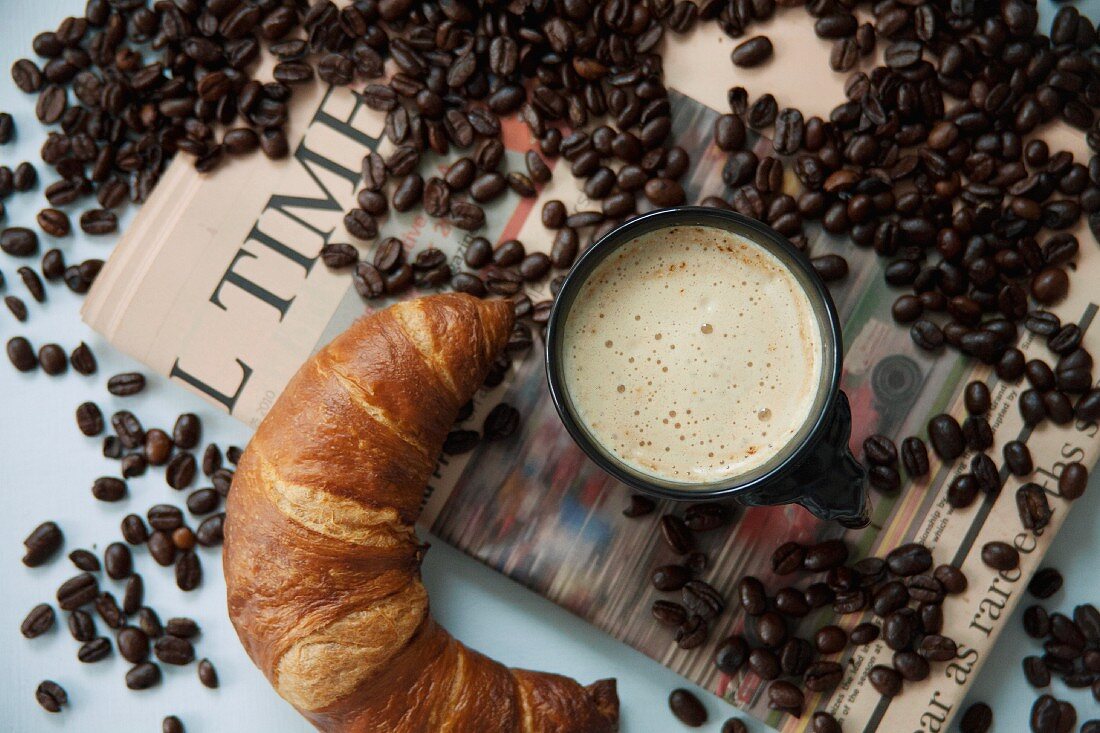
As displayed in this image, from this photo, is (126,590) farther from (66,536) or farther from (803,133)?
(803,133)

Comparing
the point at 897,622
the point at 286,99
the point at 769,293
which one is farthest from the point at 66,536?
the point at 897,622

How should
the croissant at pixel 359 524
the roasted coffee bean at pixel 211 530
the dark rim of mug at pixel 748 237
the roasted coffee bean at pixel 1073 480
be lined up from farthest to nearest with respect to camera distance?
the roasted coffee bean at pixel 211 530
the roasted coffee bean at pixel 1073 480
the croissant at pixel 359 524
the dark rim of mug at pixel 748 237

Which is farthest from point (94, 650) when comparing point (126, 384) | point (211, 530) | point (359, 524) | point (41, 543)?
point (359, 524)

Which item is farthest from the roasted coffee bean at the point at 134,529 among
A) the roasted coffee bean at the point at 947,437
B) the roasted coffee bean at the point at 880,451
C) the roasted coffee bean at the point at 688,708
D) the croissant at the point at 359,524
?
the roasted coffee bean at the point at 947,437

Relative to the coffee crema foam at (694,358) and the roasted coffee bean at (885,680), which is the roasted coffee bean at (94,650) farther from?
the roasted coffee bean at (885,680)

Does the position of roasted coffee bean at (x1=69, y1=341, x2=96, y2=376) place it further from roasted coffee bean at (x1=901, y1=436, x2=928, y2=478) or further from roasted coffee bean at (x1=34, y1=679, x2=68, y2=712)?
roasted coffee bean at (x1=901, y1=436, x2=928, y2=478)

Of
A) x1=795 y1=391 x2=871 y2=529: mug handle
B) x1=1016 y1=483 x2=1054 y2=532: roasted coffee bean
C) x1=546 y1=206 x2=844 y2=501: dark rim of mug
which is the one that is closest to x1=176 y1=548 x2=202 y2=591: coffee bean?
x1=546 y1=206 x2=844 y2=501: dark rim of mug

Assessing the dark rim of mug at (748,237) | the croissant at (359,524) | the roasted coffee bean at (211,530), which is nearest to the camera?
the dark rim of mug at (748,237)
